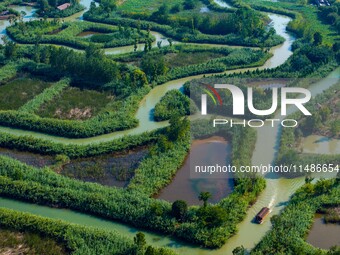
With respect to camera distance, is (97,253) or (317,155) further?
(317,155)

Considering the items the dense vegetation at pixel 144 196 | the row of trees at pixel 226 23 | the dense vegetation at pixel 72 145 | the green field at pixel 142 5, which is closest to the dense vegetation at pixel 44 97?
the dense vegetation at pixel 72 145

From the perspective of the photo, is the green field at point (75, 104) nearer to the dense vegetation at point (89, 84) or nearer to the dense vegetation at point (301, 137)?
the dense vegetation at point (89, 84)

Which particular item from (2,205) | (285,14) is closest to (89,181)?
(2,205)

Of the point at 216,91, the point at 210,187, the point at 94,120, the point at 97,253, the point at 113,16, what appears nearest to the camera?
the point at 97,253

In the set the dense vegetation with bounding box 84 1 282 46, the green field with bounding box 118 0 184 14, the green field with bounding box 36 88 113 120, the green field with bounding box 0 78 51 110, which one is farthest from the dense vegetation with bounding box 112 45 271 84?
the green field with bounding box 118 0 184 14

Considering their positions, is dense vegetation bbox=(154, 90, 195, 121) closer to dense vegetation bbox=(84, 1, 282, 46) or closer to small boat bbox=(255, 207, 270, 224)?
small boat bbox=(255, 207, 270, 224)

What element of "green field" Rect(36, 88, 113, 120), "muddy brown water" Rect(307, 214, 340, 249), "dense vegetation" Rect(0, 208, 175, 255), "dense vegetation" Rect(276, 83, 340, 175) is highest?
"dense vegetation" Rect(276, 83, 340, 175)

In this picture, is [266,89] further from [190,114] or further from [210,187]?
[210,187]
